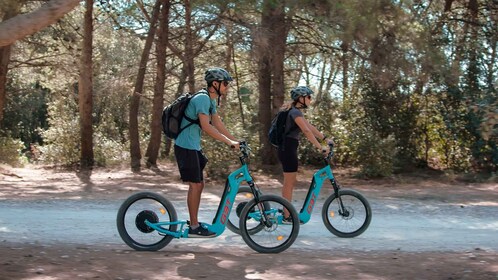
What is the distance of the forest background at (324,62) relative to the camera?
1490 centimetres

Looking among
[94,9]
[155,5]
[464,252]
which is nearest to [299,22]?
[155,5]

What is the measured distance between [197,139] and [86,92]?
14.1m

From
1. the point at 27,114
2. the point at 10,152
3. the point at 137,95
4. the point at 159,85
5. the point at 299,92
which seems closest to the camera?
the point at 299,92

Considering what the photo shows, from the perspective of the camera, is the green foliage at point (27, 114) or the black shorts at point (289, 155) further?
the green foliage at point (27, 114)

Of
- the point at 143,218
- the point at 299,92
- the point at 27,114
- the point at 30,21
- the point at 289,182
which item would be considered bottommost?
the point at 143,218

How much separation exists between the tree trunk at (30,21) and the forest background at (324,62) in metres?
4.72

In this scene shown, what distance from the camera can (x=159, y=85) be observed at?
19734 millimetres

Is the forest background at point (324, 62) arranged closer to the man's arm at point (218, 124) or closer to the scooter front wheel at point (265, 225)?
the man's arm at point (218, 124)

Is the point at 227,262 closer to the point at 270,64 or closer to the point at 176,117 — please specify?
the point at 176,117

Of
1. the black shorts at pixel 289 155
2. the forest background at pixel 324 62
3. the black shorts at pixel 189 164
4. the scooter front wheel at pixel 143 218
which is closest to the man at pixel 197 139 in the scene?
the black shorts at pixel 189 164

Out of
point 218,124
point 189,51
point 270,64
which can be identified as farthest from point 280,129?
point 189,51

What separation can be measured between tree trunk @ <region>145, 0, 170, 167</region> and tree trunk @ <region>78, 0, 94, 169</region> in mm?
2088

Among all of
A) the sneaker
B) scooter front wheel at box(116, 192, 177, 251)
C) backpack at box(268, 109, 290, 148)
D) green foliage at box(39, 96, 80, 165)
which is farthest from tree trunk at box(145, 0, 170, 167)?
the sneaker

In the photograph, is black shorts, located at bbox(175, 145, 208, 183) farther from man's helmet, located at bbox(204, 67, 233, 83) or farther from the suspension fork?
man's helmet, located at bbox(204, 67, 233, 83)
